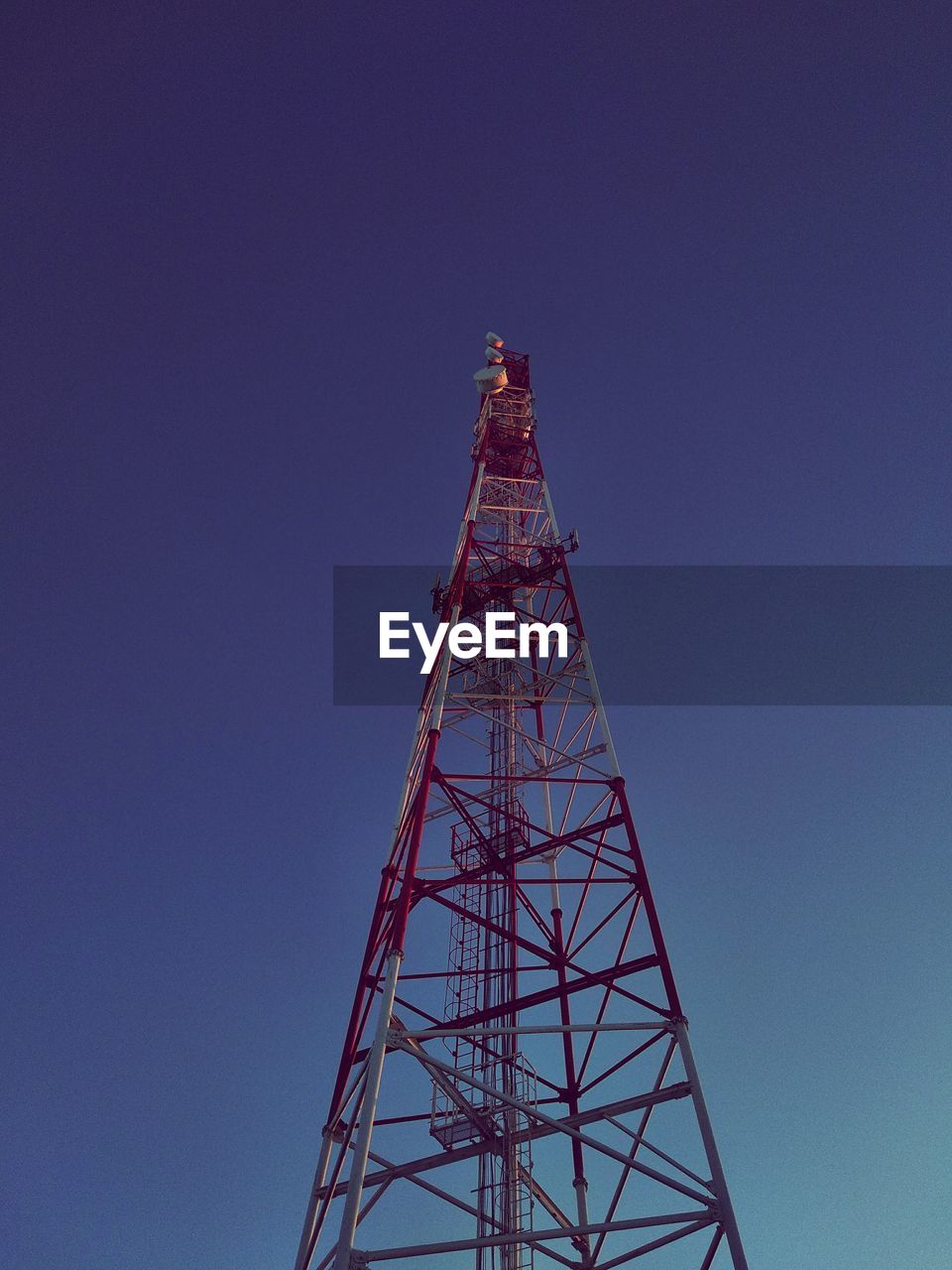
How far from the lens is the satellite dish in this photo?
104 ft

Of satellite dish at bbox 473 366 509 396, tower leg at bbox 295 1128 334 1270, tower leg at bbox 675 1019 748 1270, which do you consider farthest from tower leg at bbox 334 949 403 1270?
satellite dish at bbox 473 366 509 396

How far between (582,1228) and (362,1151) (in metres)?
3.43

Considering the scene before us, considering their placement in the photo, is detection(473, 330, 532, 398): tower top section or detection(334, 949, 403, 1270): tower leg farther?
detection(473, 330, 532, 398): tower top section

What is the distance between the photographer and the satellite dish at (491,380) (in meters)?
31.8

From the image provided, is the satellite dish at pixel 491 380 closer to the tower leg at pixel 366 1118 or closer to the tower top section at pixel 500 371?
the tower top section at pixel 500 371

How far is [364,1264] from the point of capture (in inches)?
568

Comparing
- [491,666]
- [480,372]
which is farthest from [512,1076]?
[480,372]

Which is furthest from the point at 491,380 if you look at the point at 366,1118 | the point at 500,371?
the point at 366,1118

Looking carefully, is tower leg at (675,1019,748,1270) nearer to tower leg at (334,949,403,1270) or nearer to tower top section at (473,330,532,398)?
tower leg at (334,949,403,1270)

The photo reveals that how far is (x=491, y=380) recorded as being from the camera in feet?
104

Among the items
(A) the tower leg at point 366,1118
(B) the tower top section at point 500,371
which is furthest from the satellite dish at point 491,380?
(A) the tower leg at point 366,1118

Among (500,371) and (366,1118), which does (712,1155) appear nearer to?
(366,1118)

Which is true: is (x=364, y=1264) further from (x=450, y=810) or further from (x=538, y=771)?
(x=538, y=771)

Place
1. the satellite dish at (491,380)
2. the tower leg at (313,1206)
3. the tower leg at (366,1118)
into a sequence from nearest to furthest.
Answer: the tower leg at (366,1118), the tower leg at (313,1206), the satellite dish at (491,380)
